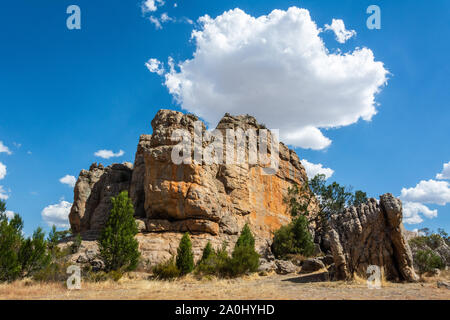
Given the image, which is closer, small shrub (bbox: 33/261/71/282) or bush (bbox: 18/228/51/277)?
small shrub (bbox: 33/261/71/282)

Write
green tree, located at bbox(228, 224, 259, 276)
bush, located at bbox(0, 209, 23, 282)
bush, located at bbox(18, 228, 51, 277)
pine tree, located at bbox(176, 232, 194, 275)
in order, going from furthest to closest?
pine tree, located at bbox(176, 232, 194, 275), green tree, located at bbox(228, 224, 259, 276), bush, located at bbox(18, 228, 51, 277), bush, located at bbox(0, 209, 23, 282)

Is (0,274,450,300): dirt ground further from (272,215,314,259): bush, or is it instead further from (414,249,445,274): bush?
(272,215,314,259): bush

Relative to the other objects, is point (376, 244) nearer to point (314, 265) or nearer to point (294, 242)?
point (314, 265)

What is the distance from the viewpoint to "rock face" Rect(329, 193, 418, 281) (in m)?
12.2

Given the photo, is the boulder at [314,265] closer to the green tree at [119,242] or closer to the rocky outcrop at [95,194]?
the green tree at [119,242]

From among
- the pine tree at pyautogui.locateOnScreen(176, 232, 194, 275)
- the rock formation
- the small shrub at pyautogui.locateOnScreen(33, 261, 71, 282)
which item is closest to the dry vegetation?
the small shrub at pyautogui.locateOnScreen(33, 261, 71, 282)

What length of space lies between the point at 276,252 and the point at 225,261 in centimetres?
1352

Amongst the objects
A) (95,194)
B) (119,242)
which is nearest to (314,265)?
(119,242)

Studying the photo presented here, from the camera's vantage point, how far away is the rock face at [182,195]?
2920cm

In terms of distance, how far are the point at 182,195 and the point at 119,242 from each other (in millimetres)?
12351

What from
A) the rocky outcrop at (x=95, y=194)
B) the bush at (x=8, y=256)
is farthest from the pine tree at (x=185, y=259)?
the rocky outcrop at (x=95, y=194)

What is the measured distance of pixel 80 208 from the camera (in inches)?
1610

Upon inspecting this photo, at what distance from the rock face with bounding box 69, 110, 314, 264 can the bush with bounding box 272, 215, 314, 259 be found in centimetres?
204
